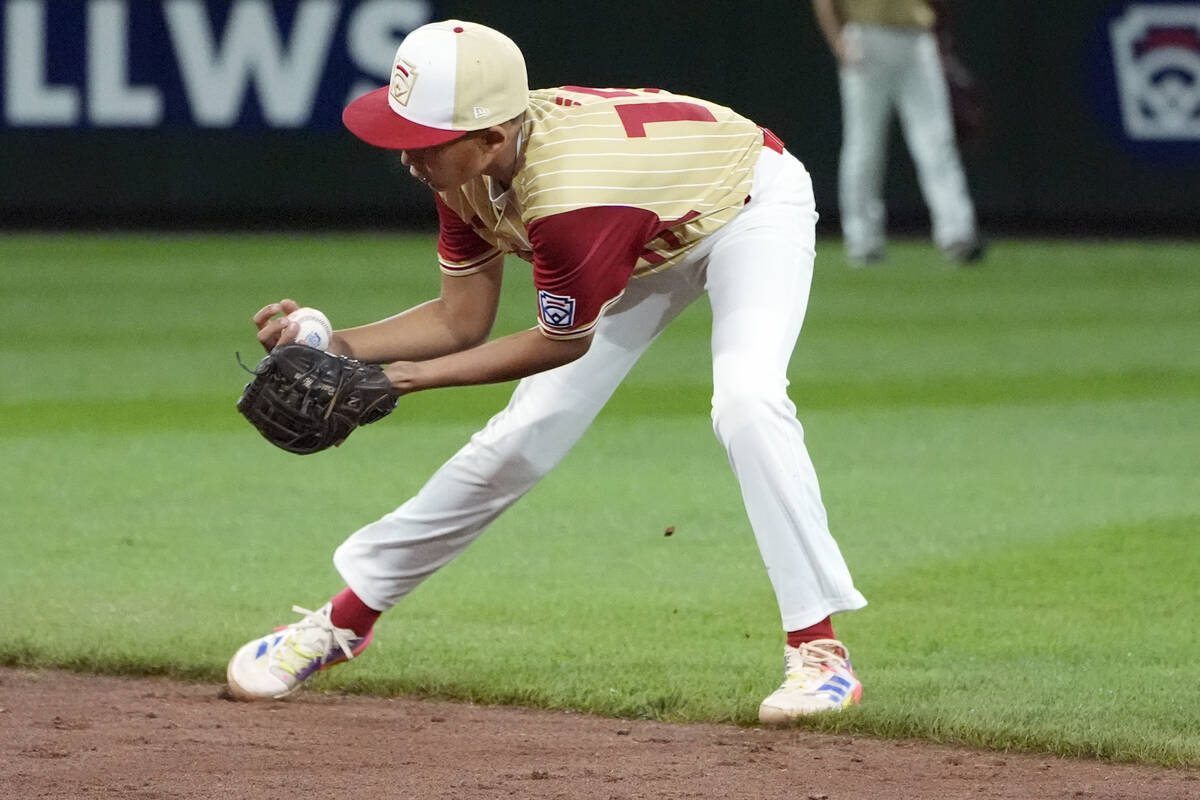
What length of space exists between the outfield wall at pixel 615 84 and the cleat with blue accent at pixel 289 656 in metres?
11.9

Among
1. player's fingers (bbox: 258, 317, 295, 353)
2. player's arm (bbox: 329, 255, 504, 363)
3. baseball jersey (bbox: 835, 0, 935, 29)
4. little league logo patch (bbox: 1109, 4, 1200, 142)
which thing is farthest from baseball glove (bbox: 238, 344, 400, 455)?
little league logo patch (bbox: 1109, 4, 1200, 142)

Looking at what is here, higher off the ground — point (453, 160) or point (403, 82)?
point (403, 82)

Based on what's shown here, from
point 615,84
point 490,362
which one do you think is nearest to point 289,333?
point 490,362

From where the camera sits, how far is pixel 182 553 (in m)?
6.02

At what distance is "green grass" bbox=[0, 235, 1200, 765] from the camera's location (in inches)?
186

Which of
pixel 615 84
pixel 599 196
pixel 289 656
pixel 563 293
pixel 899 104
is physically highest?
pixel 599 196

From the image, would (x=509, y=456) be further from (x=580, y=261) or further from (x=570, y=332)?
(x=580, y=261)

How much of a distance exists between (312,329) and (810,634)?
1318 millimetres

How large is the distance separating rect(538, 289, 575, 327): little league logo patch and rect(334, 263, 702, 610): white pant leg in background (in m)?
0.53

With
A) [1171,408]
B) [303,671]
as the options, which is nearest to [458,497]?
[303,671]

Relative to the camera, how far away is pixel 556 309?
3.99 metres

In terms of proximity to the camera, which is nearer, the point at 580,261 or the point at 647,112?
the point at 580,261

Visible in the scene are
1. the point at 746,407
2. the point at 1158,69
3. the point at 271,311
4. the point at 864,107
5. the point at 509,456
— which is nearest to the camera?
the point at 746,407

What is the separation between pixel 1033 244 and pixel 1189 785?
1301 cm
